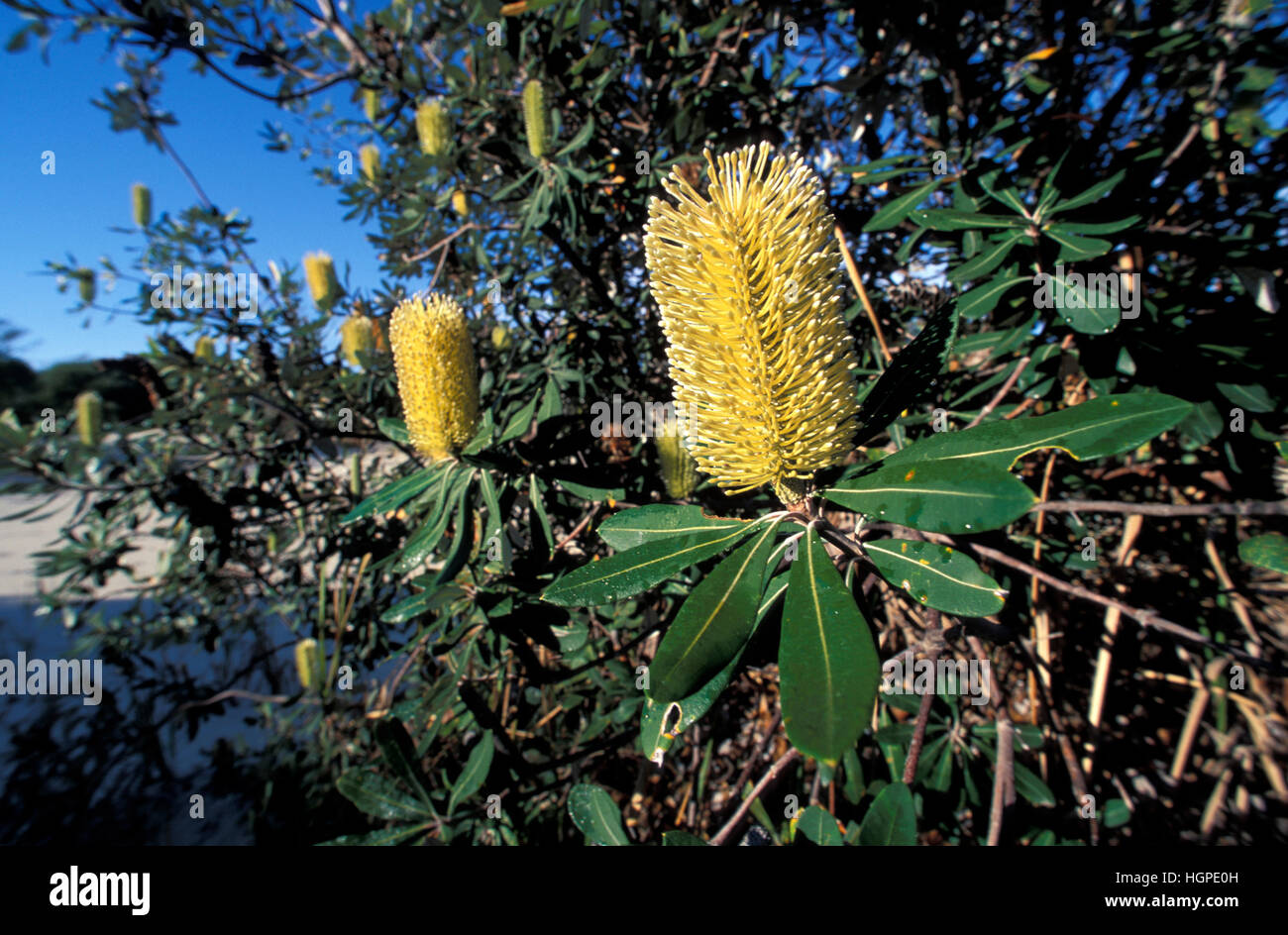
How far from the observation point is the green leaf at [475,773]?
115 cm

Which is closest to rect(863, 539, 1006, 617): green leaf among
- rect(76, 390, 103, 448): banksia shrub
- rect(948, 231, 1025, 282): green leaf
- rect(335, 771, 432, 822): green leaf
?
rect(948, 231, 1025, 282): green leaf

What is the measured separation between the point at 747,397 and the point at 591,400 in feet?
3.35

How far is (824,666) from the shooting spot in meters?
0.47

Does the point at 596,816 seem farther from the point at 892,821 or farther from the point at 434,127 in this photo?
the point at 434,127

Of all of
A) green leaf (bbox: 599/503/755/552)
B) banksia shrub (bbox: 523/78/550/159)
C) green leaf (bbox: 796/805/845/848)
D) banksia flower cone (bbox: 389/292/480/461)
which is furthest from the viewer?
banksia shrub (bbox: 523/78/550/159)

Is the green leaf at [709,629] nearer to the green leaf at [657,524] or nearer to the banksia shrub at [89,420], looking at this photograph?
the green leaf at [657,524]

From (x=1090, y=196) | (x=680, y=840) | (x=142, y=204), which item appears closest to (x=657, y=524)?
(x=680, y=840)

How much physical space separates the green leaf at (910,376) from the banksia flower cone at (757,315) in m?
0.08

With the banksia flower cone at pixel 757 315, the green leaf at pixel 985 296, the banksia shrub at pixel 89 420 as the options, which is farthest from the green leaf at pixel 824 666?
the banksia shrub at pixel 89 420

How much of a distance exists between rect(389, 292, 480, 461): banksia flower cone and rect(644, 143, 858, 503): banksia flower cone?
61 centimetres

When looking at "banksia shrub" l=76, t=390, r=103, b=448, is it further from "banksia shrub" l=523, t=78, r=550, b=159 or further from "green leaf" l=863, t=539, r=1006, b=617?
"green leaf" l=863, t=539, r=1006, b=617

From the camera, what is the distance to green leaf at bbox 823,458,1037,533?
490 mm
